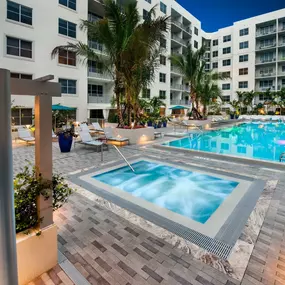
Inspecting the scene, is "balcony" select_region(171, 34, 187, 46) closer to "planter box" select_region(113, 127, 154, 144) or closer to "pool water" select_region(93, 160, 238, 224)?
"planter box" select_region(113, 127, 154, 144)

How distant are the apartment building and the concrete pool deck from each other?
10256mm

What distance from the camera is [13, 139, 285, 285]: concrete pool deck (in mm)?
2566

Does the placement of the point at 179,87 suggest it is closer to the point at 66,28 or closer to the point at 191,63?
the point at 191,63

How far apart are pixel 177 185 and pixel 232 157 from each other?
3633 mm

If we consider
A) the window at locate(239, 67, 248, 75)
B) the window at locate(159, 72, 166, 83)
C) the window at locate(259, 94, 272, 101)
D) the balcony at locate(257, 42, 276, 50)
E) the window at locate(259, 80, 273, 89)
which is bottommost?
the window at locate(259, 94, 272, 101)

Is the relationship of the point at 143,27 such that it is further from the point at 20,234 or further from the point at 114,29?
the point at 20,234

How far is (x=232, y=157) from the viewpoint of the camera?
28.1ft

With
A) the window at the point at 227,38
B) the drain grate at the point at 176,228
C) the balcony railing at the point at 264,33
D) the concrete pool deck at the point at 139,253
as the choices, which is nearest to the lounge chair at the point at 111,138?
the drain grate at the point at 176,228

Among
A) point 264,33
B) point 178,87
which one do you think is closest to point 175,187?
point 178,87

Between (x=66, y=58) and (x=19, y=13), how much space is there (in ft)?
15.7

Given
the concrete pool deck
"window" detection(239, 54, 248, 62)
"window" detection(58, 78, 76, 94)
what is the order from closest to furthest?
the concrete pool deck, "window" detection(58, 78, 76, 94), "window" detection(239, 54, 248, 62)

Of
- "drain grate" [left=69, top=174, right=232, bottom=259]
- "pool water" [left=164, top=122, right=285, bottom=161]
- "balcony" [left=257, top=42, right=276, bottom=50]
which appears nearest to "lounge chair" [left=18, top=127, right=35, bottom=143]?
"pool water" [left=164, top=122, right=285, bottom=161]

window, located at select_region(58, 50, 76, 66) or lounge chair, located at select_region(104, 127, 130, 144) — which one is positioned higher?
window, located at select_region(58, 50, 76, 66)

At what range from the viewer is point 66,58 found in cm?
2017
